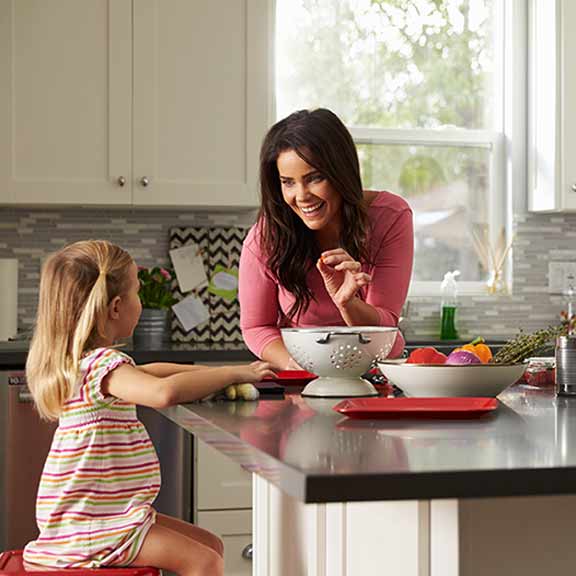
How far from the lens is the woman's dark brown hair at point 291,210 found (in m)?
2.52

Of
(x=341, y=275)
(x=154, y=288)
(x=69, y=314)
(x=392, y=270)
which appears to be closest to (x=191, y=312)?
(x=154, y=288)

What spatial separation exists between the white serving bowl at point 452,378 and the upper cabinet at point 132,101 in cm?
230

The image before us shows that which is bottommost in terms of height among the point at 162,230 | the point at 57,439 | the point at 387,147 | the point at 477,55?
the point at 57,439

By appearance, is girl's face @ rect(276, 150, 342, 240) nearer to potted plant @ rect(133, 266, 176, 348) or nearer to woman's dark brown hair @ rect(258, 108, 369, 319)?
woman's dark brown hair @ rect(258, 108, 369, 319)

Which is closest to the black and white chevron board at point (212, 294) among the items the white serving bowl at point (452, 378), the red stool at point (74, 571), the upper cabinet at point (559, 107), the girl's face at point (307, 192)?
the upper cabinet at point (559, 107)

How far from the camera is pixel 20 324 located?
416cm

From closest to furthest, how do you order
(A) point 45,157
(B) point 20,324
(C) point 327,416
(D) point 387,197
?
(C) point 327,416 < (D) point 387,197 < (A) point 45,157 < (B) point 20,324

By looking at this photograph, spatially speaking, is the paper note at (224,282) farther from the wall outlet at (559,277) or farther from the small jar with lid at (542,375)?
the small jar with lid at (542,375)

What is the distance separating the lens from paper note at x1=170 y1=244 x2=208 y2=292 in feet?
13.9

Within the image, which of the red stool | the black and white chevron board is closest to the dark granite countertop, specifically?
the red stool

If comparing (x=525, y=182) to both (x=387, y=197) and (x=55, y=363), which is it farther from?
(x=55, y=363)

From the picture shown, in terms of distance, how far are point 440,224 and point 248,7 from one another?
126cm

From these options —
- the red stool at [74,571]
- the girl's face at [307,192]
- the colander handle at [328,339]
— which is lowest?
the red stool at [74,571]

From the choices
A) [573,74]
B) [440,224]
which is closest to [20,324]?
[440,224]
